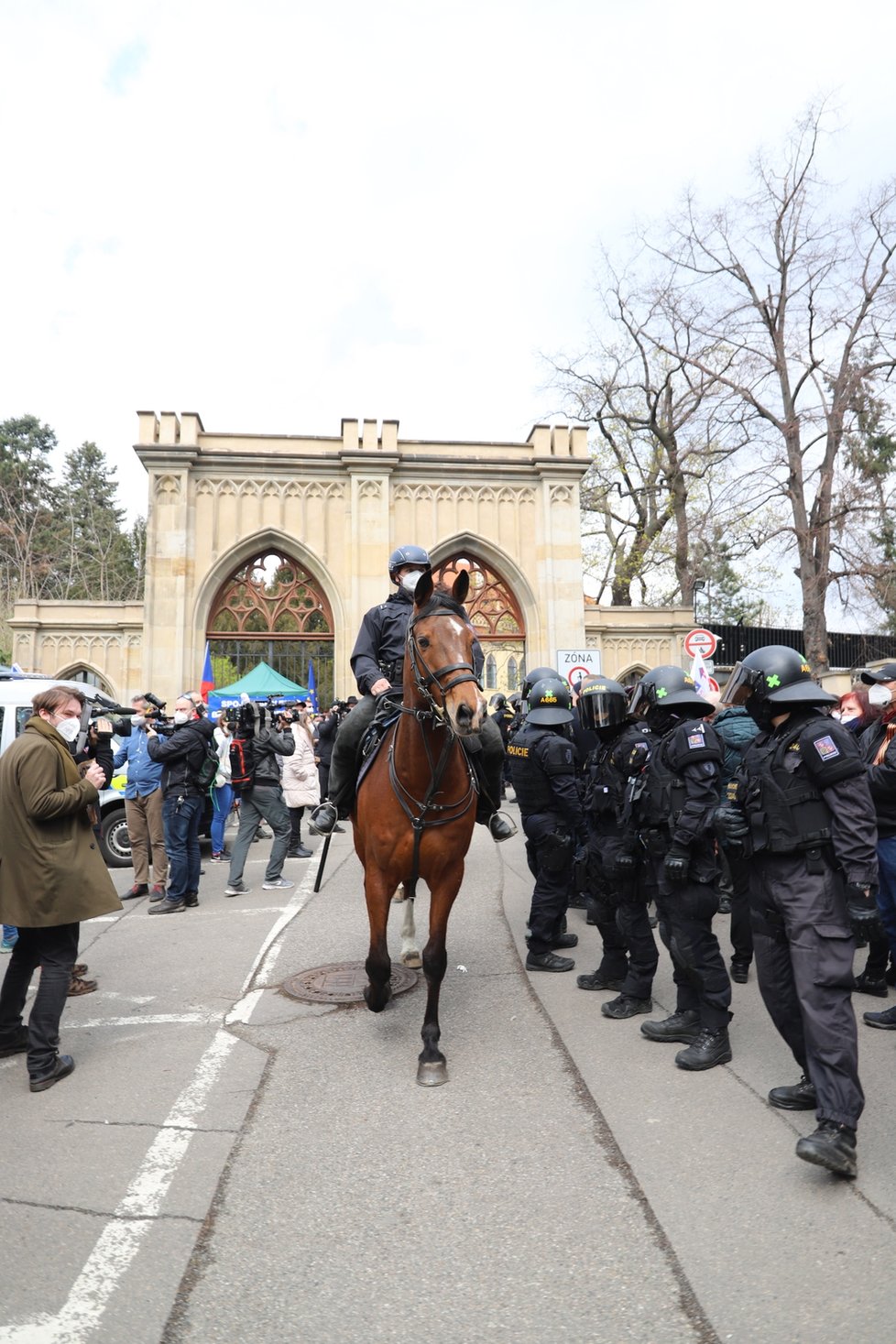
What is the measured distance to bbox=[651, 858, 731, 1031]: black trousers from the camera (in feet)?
15.2

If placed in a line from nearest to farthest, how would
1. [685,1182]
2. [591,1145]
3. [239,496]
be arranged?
1. [685,1182]
2. [591,1145]
3. [239,496]

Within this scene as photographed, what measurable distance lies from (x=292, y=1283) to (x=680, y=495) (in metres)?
31.0

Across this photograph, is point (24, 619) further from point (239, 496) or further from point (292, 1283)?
point (292, 1283)

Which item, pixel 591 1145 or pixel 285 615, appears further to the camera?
pixel 285 615

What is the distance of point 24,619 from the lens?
933 inches

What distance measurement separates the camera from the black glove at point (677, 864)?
4578mm

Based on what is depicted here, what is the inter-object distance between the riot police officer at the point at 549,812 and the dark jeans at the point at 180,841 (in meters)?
3.84

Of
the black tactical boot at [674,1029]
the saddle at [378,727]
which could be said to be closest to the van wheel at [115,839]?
the saddle at [378,727]

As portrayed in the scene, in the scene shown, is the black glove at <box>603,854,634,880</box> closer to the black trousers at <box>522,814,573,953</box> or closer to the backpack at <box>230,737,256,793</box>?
the black trousers at <box>522,814,573,953</box>

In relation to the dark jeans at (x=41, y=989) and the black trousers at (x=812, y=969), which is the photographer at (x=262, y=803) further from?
the black trousers at (x=812, y=969)

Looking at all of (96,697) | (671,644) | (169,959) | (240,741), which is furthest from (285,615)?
(169,959)

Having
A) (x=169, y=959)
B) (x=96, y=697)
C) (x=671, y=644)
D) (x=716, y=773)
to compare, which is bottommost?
(x=169, y=959)

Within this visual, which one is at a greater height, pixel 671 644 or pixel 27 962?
pixel 671 644

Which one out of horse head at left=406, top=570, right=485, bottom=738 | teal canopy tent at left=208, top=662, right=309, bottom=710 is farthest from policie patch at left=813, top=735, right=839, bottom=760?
teal canopy tent at left=208, top=662, right=309, bottom=710
